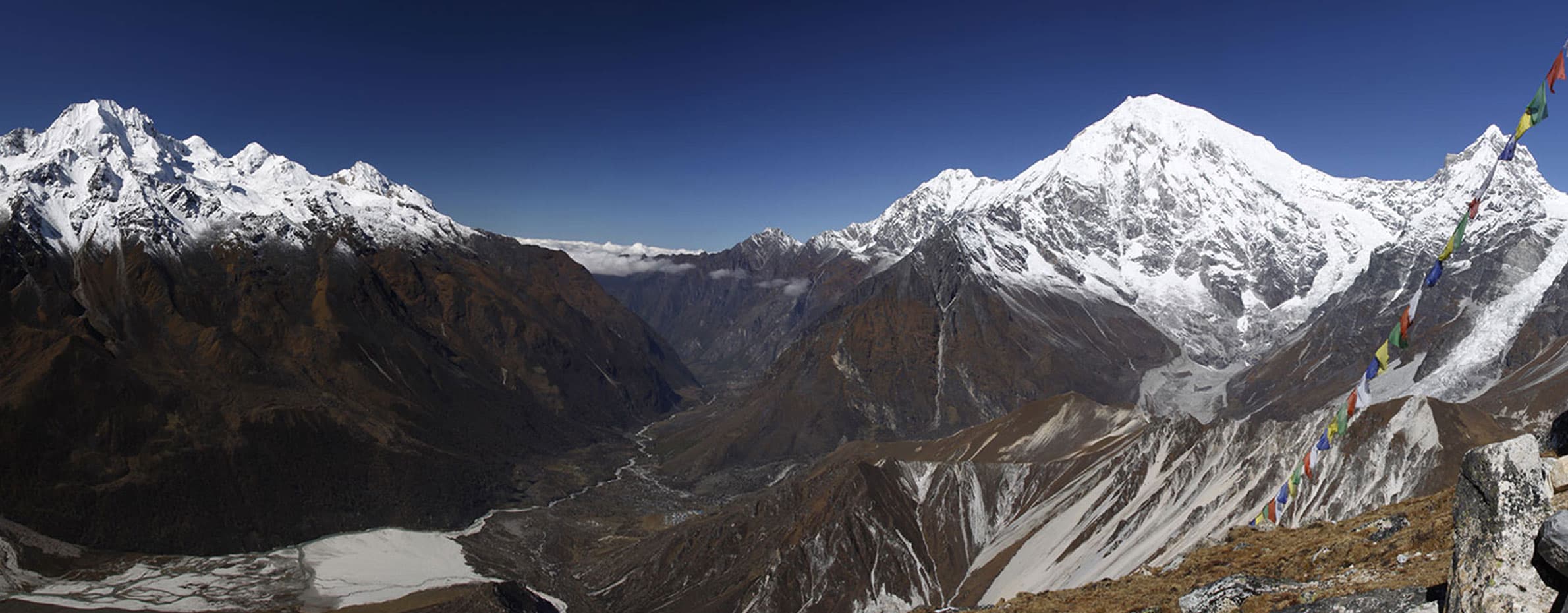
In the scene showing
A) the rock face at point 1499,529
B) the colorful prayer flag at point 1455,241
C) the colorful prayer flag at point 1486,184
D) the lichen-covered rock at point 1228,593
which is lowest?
the lichen-covered rock at point 1228,593

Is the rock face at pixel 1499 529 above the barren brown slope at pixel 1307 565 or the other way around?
above

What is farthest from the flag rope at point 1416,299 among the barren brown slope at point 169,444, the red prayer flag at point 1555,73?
the barren brown slope at point 169,444

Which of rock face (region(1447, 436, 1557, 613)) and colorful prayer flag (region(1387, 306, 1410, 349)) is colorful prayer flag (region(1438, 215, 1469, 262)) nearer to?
colorful prayer flag (region(1387, 306, 1410, 349))

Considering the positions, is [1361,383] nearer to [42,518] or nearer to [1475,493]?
[1475,493]

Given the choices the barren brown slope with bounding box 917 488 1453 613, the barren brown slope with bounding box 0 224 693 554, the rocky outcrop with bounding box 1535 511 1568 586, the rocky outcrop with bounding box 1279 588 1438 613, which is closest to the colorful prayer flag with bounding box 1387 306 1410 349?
the barren brown slope with bounding box 917 488 1453 613

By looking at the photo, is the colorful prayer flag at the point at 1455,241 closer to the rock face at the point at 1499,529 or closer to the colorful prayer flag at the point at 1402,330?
the colorful prayer flag at the point at 1402,330
